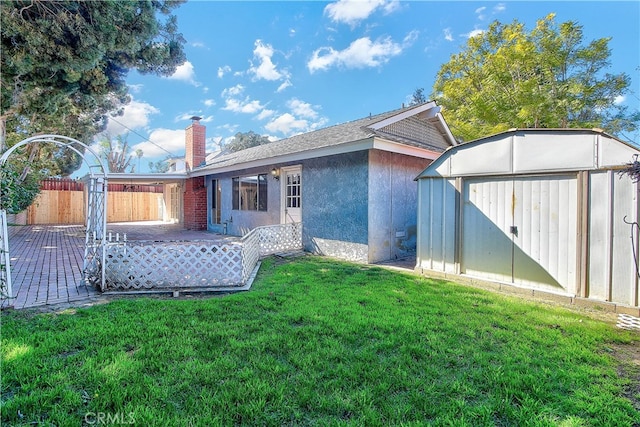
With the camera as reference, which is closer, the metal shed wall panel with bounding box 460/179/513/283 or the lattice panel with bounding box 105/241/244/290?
the lattice panel with bounding box 105/241/244/290

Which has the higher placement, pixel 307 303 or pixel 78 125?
pixel 78 125

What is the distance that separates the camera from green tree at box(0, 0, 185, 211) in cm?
554

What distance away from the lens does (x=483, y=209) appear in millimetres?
6289

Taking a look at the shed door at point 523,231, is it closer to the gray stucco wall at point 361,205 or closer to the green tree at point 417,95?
the gray stucco wall at point 361,205

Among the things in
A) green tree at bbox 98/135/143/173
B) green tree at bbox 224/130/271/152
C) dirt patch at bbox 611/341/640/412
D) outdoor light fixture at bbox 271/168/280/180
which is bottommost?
dirt patch at bbox 611/341/640/412

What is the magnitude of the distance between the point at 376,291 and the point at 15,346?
4834 millimetres

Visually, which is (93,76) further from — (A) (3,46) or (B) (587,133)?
(B) (587,133)

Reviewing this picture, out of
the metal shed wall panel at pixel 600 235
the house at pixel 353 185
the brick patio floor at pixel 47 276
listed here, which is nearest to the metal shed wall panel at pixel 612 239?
the metal shed wall panel at pixel 600 235

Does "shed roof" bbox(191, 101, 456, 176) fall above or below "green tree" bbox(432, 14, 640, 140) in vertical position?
below

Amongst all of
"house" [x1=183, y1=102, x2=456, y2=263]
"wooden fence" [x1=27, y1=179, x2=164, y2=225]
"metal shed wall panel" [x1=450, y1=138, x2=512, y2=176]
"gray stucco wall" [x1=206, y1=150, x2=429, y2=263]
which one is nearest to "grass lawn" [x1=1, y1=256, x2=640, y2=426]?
"metal shed wall panel" [x1=450, y1=138, x2=512, y2=176]

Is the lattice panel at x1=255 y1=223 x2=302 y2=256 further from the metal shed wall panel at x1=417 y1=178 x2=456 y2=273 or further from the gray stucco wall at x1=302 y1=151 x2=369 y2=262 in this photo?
the metal shed wall panel at x1=417 y1=178 x2=456 y2=273

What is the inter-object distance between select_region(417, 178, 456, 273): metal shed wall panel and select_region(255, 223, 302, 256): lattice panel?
416 cm

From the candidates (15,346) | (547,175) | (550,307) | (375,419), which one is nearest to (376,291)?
(550,307)

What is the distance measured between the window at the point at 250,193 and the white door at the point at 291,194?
3.61 feet
